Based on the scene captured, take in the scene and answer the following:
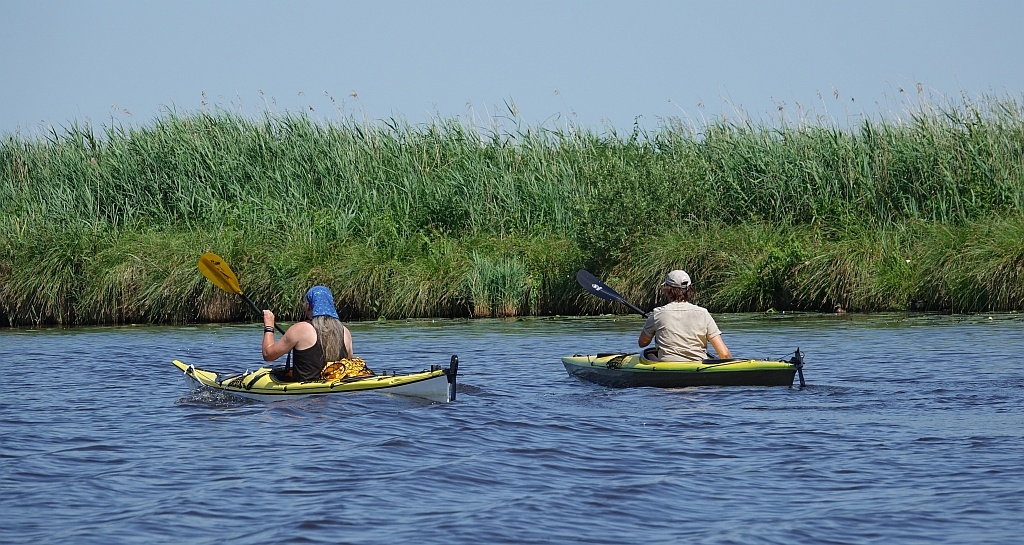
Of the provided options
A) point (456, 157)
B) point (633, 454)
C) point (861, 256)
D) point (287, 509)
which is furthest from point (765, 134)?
point (287, 509)

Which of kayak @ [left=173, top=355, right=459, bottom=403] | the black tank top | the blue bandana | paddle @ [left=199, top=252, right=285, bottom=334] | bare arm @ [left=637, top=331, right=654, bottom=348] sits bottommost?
kayak @ [left=173, top=355, right=459, bottom=403]

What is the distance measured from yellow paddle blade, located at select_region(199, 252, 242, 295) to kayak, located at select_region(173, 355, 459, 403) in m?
2.80

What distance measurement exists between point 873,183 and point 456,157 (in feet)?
20.5

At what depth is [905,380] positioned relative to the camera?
34.2 ft

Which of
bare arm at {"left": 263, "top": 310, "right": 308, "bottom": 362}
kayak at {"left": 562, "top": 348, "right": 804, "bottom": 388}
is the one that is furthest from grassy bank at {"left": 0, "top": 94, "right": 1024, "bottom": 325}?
bare arm at {"left": 263, "top": 310, "right": 308, "bottom": 362}

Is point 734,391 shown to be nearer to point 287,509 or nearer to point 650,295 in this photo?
point 287,509

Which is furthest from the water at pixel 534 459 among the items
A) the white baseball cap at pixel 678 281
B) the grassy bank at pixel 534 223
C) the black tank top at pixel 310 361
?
the grassy bank at pixel 534 223

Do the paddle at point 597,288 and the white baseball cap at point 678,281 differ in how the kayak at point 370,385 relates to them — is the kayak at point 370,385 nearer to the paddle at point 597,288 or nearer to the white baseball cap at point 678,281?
the white baseball cap at point 678,281

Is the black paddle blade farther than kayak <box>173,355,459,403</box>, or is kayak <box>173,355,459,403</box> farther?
the black paddle blade

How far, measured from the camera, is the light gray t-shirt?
10.2 m

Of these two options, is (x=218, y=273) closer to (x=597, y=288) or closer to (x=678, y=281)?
(x=597, y=288)

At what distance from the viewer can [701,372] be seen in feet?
32.7

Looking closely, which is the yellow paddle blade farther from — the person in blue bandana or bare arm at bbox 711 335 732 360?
bare arm at bbox 711 335 732 360

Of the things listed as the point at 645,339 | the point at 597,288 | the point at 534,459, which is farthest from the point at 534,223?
the point at 534,459
